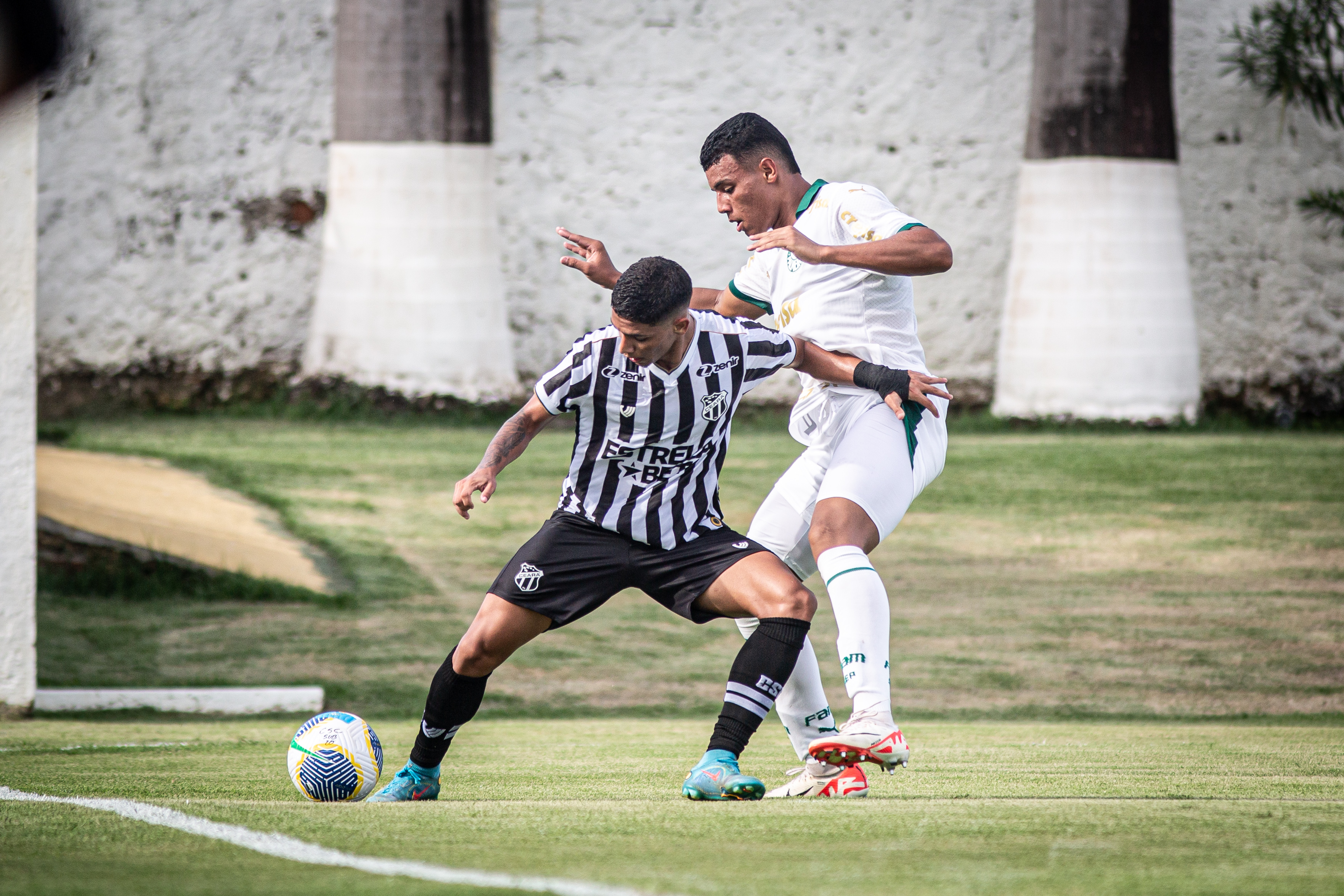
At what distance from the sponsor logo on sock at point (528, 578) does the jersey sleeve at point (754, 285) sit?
143cm

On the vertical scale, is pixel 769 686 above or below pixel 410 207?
below

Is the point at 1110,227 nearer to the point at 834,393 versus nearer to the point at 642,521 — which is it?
the point at 834,393

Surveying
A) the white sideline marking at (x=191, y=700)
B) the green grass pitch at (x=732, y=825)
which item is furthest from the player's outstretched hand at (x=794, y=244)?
the white sideline marking at (x=191, y=700)

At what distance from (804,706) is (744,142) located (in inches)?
76.9

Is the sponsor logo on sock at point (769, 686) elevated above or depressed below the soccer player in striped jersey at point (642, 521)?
below

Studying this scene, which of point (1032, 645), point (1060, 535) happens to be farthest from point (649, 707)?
point (1060, 535)

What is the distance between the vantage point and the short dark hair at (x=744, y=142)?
17.0ft

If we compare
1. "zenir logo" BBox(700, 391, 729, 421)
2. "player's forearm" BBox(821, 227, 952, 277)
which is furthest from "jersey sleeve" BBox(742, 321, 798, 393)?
"player's forearm" BBox(821, 227, 952, 277)

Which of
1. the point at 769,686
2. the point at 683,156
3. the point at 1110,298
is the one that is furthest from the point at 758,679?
the point at 683,156

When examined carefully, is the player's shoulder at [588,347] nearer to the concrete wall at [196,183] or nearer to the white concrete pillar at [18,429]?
the white concrete pillar at [18,429]

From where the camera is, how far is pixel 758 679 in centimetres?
466

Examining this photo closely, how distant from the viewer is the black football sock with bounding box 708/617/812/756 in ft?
15.2

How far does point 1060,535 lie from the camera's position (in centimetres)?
1205

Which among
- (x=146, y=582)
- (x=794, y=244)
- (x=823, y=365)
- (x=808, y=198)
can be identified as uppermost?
(x=808, y=198)
